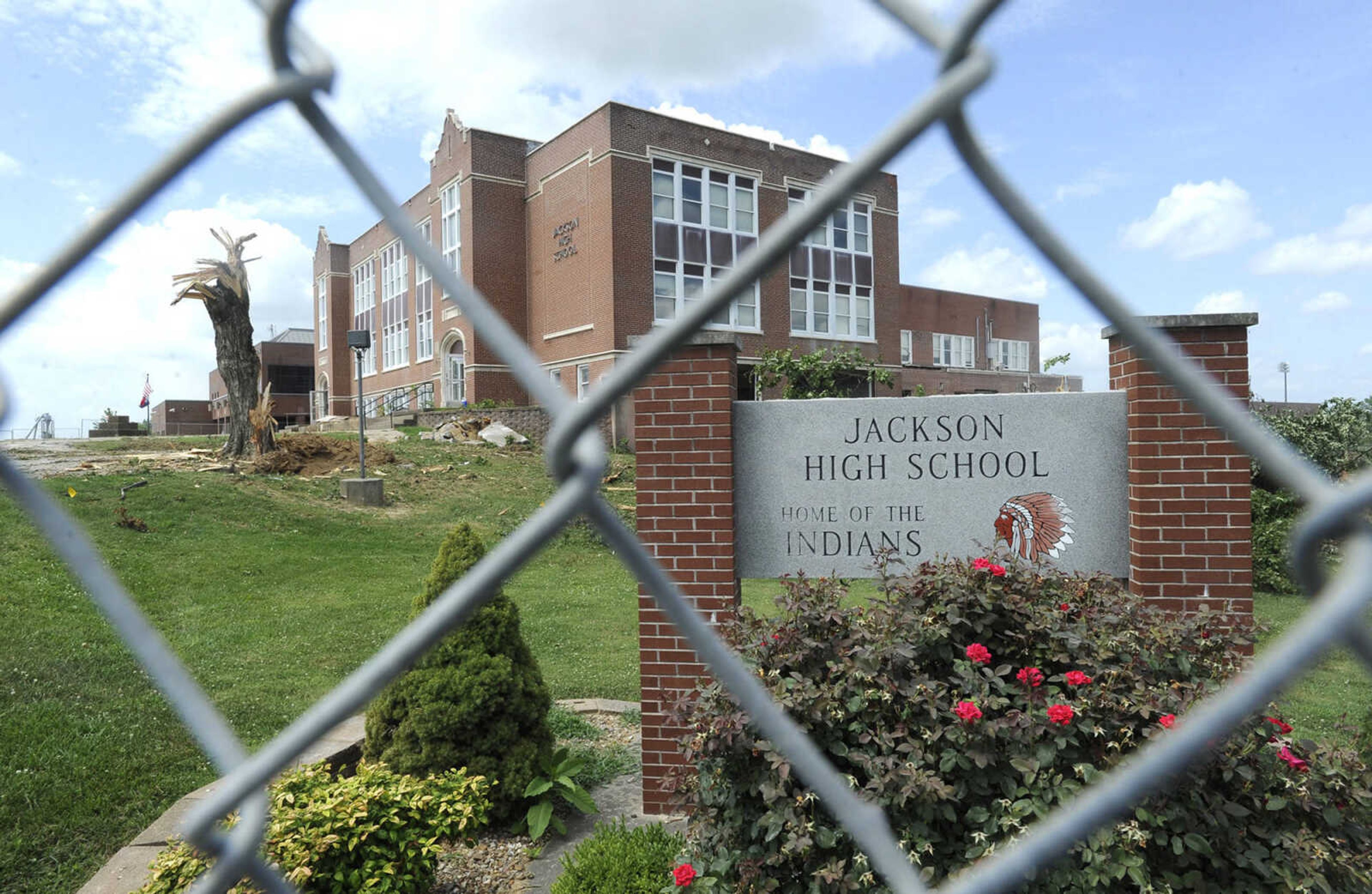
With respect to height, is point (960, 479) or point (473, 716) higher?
point (960, 479)

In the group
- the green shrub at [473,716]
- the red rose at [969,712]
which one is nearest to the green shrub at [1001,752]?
the red rose at [969,712]

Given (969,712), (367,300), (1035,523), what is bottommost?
(969,712)

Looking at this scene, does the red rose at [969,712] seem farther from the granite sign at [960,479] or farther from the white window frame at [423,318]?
the white window frame at [423,318]

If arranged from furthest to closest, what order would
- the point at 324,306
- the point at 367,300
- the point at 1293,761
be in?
the point at 324,306 < the point at 367,300 < the point at 1293,761

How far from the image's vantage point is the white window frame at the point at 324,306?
38125 mm

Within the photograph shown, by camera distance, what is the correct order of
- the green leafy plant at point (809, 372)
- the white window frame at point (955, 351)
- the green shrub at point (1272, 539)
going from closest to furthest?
the green shrub at point (1272, 539)
the green leafy plant at point (809, 372)
the white window frame at point (955, 351)

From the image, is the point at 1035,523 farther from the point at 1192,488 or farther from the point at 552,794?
the point at 552,794

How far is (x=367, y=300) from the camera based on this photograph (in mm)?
35656

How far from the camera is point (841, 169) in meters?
0.47

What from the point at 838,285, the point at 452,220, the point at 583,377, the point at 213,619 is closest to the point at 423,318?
the point at 452,220

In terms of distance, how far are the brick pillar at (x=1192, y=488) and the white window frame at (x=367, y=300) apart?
33.9m

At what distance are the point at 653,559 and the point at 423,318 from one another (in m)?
32.3

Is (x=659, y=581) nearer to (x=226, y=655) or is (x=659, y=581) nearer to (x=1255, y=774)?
(x=1255, y=774)

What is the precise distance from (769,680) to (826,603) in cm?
42
